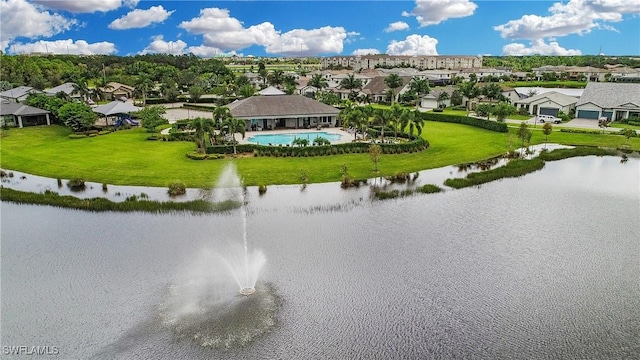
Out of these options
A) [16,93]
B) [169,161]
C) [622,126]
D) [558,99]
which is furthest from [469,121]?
[16,93]

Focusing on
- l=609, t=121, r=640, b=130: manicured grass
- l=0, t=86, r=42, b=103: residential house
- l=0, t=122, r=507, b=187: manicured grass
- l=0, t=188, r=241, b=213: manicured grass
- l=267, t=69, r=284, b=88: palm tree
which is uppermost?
l=267, t=69, r=284, b=88: palm tree

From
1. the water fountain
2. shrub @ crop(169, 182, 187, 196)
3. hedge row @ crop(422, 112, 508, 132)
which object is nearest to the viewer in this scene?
the water fountain

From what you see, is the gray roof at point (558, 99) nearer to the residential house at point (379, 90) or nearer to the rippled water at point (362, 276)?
the residential house at point (379, 90)

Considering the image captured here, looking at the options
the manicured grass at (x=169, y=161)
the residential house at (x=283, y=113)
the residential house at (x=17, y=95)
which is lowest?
the manicured grass at (x=169, y=161)

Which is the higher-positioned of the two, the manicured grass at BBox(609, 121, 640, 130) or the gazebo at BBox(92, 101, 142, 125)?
the gazebo at BBox(92, 101, 142, 125)

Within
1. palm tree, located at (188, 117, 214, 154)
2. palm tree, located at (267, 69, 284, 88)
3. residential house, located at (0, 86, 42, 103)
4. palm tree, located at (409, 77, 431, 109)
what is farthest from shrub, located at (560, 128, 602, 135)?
residential house, located at (0, 86, 42, 103)

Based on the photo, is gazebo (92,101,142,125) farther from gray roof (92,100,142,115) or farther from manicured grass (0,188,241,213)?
manicured grass (0,188,241,213)

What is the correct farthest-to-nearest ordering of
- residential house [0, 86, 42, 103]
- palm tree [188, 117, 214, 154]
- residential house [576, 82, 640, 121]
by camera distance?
residential house [0, 86, 42, 103] → residential house [576, 82, 640, 121] → palm tree [188, 117, 214, 154]

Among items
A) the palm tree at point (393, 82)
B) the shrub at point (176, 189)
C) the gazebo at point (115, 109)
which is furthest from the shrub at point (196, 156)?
the palm tree at point (393, 82)
